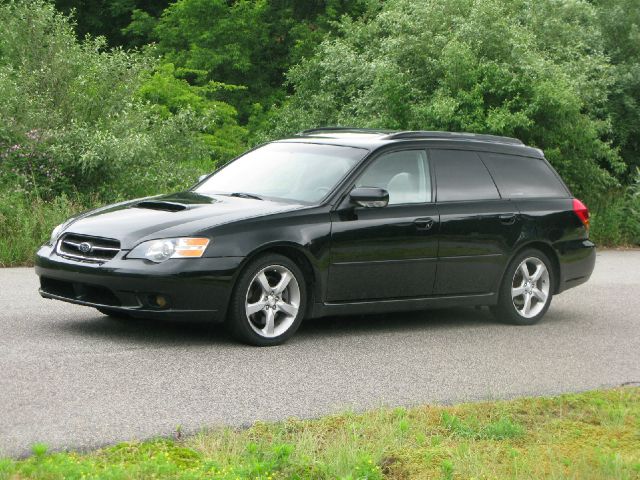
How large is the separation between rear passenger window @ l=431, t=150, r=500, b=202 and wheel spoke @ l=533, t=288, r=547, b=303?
3.05 ft

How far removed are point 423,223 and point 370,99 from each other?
471 inches

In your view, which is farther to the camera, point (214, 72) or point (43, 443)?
point (214, 72)

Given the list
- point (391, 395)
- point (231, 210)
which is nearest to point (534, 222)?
point (231, 210)

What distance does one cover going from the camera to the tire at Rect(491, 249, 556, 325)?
11.3 metres

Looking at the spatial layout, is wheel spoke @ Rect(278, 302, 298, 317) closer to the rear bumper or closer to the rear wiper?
the rear wiper

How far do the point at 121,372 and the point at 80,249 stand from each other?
1.45m

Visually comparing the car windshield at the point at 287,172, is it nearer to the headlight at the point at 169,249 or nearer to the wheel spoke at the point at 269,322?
the wheel spoke at the point at 269,322

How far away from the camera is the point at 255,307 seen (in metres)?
9.41

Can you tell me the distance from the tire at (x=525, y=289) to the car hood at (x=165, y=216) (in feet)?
7.77

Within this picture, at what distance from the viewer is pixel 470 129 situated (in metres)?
19.8

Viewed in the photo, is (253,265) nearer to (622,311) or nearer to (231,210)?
(231,210)

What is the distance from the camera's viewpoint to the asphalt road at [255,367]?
23.5 ft

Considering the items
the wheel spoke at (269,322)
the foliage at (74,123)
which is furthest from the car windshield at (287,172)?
the foliage at (74,123)

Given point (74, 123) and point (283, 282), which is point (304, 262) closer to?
point (283, 282)
